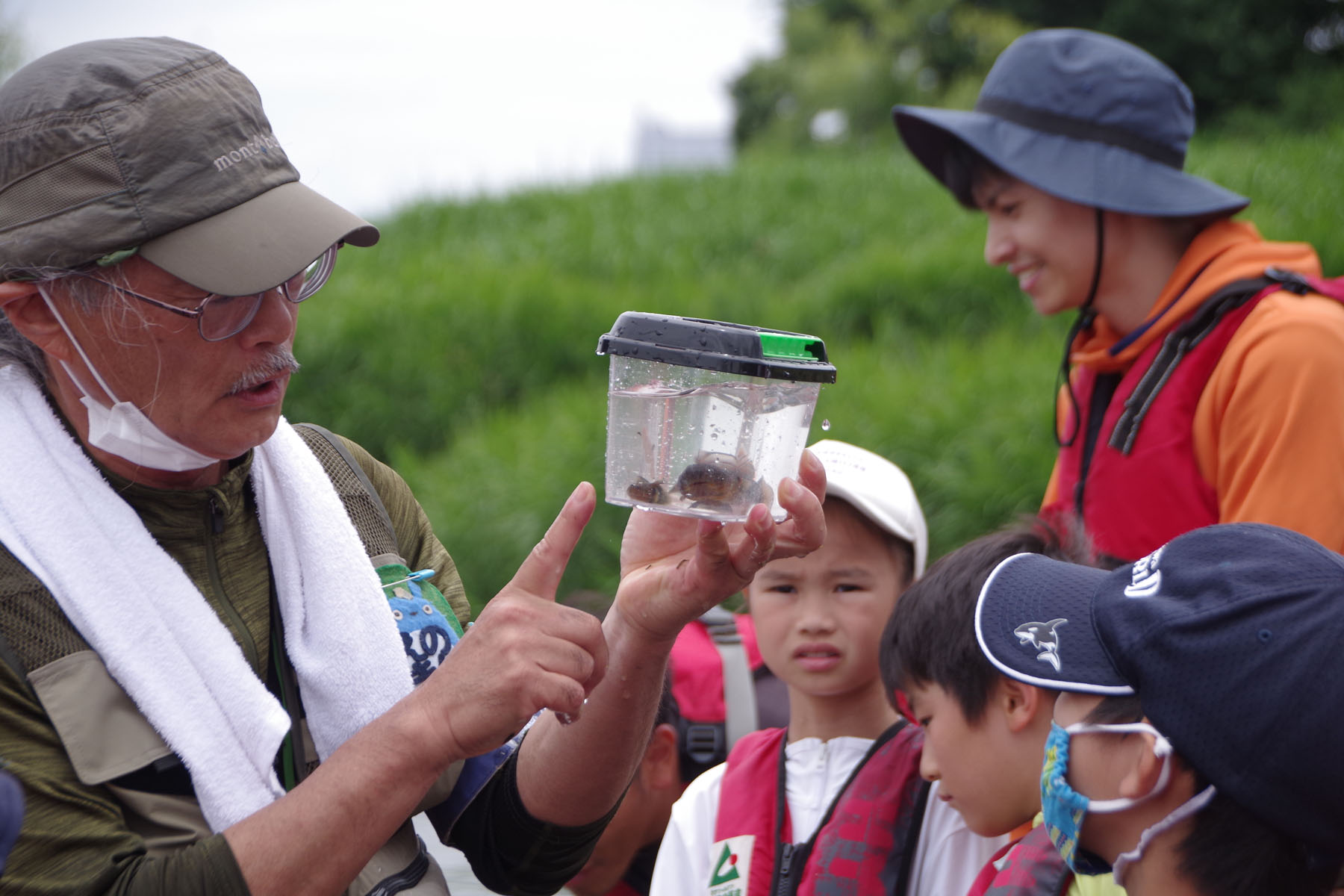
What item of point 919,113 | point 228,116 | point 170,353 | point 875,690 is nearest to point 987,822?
point 875,690

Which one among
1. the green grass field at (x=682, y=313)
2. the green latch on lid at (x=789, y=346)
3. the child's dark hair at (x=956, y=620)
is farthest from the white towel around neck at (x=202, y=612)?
the green grass field at (x=682, y=313)

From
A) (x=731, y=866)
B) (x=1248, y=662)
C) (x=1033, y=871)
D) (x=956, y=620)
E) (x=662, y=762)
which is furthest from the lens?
→ (x=662, y=762)

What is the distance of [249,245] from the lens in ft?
5.66

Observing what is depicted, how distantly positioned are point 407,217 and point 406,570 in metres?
12.4

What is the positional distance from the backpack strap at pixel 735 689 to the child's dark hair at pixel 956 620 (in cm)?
58

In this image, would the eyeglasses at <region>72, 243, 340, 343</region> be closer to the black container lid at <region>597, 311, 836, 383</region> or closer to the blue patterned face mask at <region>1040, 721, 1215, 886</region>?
the black container lid at <region>597, 311, 836, 383</region>

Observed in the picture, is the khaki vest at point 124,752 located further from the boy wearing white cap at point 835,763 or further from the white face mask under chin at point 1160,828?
the white face mask under chin at point 1160,828

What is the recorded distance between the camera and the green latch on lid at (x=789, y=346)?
1657 mm

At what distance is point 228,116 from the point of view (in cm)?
175

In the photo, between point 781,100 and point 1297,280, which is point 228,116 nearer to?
point 1297,280

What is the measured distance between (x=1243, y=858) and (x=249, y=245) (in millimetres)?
1548

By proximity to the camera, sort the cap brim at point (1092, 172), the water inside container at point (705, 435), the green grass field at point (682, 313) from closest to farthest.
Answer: the water inside container at point (705, 435) → the cap brim at point (1092, 172) → the green grass field at point (682, 313)

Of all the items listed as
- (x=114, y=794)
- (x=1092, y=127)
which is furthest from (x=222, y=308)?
(x=1092, y=127)

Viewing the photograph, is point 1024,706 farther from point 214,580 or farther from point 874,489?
point 214,580
